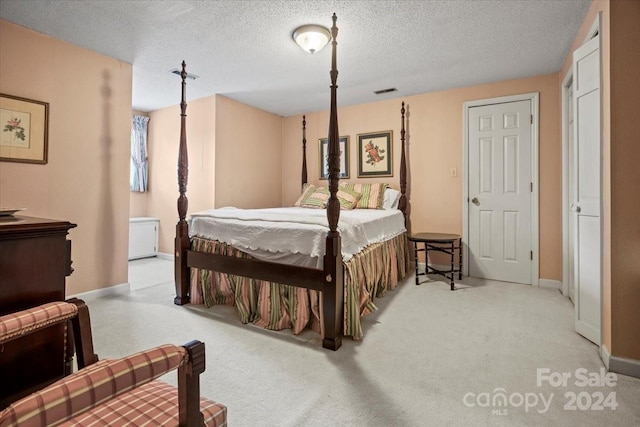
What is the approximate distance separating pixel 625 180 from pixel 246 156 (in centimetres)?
418

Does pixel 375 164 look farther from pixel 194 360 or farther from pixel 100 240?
pixel 194 360

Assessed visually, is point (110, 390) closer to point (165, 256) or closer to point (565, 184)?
point (565, 184)

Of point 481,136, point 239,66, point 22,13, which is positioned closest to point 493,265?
point 481,136

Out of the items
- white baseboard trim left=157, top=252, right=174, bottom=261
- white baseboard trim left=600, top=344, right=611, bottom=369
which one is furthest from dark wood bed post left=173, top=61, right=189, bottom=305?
white baseboard trim left=600, top=344, right=611, bottom=369

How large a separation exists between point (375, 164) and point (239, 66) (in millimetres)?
2237

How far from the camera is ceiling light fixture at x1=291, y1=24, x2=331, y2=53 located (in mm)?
2453

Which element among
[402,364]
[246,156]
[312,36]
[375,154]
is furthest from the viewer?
[246,156]

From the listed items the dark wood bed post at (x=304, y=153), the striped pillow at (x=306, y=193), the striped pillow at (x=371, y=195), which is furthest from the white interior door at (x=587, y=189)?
the dark wood bed post at (x=304, y=153)

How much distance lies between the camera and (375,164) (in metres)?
4.44

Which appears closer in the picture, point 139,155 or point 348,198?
point 348,198

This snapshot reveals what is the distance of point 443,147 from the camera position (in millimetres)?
3936

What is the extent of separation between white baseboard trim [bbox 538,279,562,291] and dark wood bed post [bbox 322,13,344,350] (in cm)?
266

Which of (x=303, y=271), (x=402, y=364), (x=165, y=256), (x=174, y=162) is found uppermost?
(x=174, y=162)

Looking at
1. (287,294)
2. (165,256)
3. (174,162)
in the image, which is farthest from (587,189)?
(165,256)
